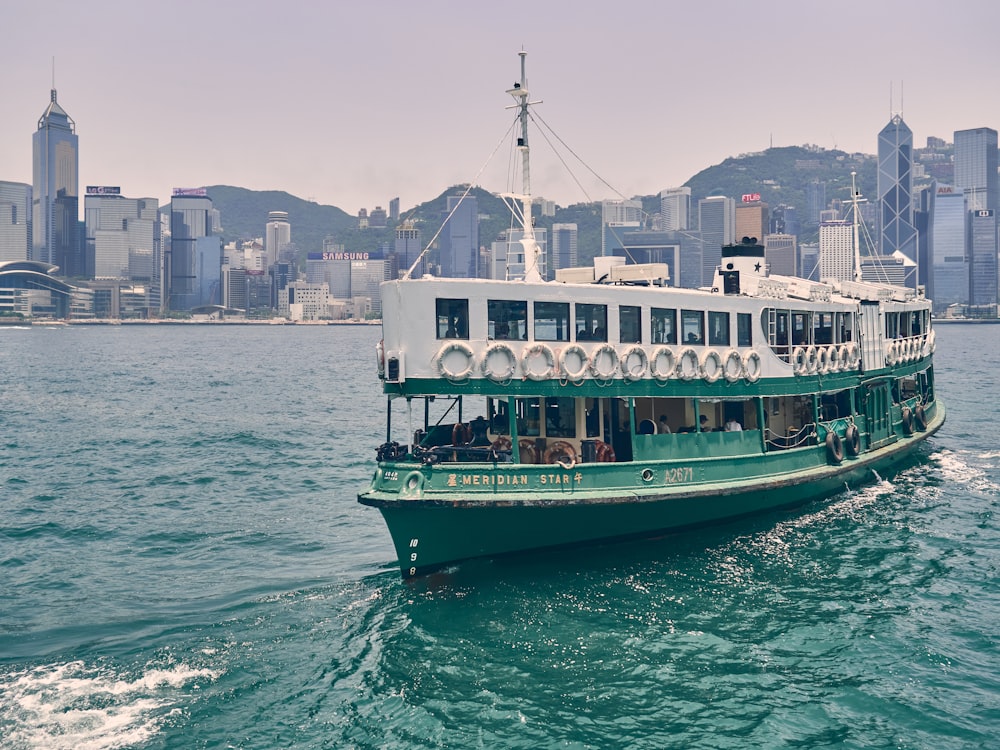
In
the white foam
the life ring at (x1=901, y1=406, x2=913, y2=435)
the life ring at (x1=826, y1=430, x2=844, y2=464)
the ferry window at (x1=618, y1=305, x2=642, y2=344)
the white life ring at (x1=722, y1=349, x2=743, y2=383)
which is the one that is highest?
the ferry window at (x1=618, y1=305, x2=642, y2=344)

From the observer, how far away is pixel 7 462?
38.5 metres

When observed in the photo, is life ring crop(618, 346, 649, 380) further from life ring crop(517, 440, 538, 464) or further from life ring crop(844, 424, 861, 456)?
life ring crop(844, 424, 861, 456)

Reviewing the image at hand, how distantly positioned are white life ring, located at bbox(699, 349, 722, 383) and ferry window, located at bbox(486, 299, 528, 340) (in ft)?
17.8

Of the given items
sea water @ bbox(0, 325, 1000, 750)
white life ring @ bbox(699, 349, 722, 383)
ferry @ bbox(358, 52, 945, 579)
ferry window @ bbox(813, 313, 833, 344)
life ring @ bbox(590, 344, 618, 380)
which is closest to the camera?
sea water @ bbox(0, 325, 1000, 750)

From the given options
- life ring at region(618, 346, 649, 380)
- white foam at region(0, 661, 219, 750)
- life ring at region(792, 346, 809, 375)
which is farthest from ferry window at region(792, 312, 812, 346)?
white foam at region(0, 661, 219, 750)

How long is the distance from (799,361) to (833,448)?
297 cm

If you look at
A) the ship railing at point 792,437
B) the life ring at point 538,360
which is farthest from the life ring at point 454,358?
the ship railing at point 792,437

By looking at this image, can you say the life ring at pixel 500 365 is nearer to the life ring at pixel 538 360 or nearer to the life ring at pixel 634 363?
the life ring at pixel 538 360

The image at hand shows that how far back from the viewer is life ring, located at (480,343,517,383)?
20.1m

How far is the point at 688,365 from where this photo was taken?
22906mm

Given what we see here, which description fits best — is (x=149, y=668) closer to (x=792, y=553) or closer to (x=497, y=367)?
(x=497, y=367)

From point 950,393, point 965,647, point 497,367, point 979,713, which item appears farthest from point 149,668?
point 950,393

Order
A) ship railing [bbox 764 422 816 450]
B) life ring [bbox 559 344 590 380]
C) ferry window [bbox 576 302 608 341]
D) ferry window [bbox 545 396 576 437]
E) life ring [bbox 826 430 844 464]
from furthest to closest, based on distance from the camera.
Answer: life ring [bbox 826 430 844 464] → ship railing [bbox 764 422 816 450] → ferry window [bbox 545 396 576 437] → ferry window [bbox 576 302 608 341] → life ring [bbox 559 344 590 380]

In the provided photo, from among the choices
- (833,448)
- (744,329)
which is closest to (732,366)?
(744,329)
